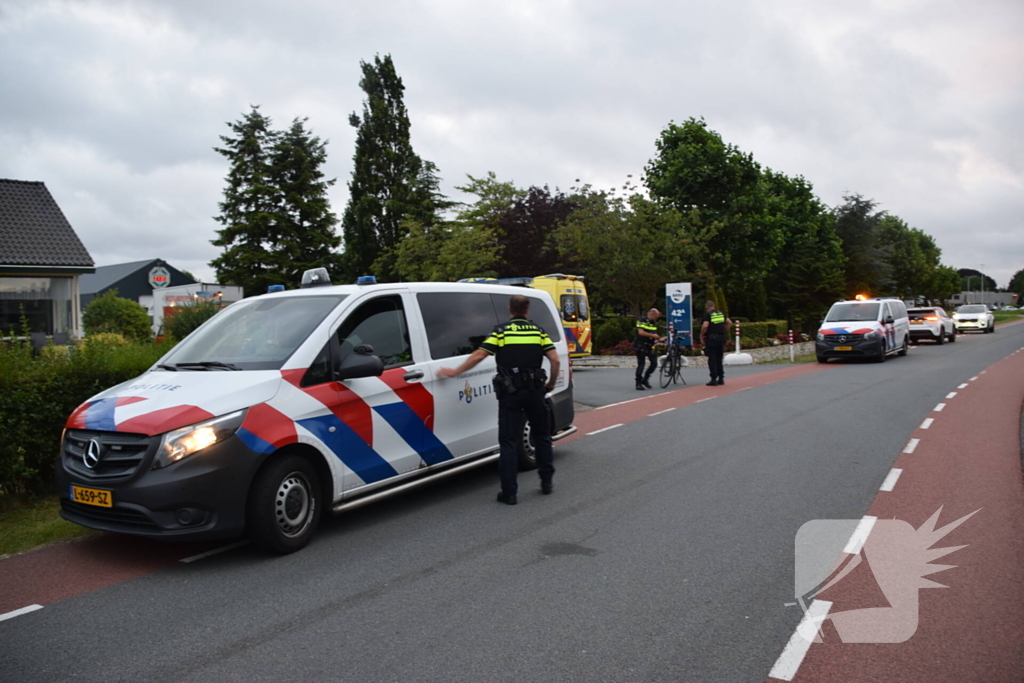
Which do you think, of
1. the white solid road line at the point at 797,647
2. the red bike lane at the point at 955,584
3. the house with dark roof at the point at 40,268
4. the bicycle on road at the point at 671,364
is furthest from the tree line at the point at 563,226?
the white solid road line at the point at 797,647

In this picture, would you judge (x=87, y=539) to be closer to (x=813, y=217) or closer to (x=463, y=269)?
(x=463, y=269)

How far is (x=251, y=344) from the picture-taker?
6211 millimetres

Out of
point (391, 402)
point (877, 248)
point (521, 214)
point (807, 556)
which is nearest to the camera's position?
point (807, 556)

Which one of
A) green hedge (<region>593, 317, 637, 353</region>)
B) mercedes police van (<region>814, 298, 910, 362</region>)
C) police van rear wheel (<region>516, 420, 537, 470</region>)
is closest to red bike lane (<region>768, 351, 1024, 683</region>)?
police van rear wheel (<region>516, 420, 537, 470</region>)

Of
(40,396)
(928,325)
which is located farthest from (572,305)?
(40,396)

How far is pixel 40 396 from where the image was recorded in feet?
23.0

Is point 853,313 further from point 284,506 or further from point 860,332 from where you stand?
point 284,506

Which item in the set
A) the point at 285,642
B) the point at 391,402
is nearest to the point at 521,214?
the point at 391,402

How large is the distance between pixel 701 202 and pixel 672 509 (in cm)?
3407

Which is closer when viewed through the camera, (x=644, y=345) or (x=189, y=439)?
(x=189, y=439)

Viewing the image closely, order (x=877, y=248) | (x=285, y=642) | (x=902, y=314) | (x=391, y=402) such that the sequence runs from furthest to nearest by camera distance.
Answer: (x=877, y=248), (x=902, y=314), (x=391, y=402), (x=285, y=642)

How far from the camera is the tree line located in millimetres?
31422

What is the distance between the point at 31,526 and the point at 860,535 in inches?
259

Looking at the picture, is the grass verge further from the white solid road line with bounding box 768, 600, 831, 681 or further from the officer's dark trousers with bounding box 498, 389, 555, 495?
the white solid road line with bounding box 768, 600, 831, 681
